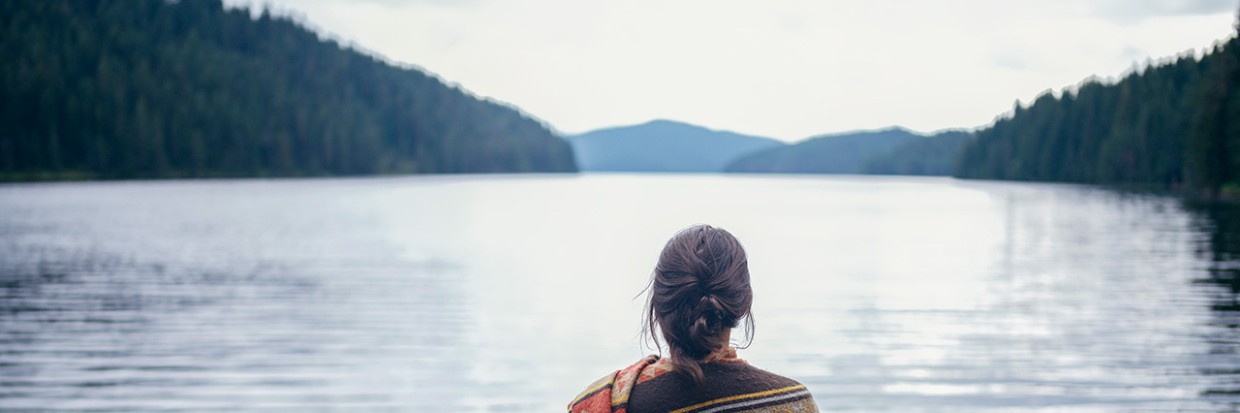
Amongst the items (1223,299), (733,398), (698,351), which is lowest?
(1223,299)

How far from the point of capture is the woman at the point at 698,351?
2338mm

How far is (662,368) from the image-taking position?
244cm

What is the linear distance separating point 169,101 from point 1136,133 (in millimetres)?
117504

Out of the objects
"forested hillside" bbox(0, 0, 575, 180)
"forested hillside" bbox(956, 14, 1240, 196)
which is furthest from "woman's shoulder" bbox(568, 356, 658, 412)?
"forested hillside" bbox(0, 0, 575, 180)

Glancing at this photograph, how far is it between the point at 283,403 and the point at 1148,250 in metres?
26.2

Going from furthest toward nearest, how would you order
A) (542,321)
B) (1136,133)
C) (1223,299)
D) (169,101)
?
1. (169,101)
2. (1136,133)
3. (1223,299)
4. (542,321)

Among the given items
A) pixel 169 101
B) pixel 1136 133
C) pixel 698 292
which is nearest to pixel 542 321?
pixel 698 292

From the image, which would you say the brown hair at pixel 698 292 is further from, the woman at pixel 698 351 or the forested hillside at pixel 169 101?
the forested hillside at pixel 169 101

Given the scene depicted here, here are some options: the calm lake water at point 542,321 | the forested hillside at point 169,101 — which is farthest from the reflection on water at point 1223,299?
the forested hillside at point 169,101

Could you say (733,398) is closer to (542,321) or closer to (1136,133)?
(542,321)

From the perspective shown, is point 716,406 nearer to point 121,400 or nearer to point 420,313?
point 121,400

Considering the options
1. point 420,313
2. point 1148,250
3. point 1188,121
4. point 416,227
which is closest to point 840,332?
point 420,313

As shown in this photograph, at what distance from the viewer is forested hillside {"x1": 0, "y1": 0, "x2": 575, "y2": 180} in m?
108

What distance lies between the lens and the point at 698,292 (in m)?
2.38
